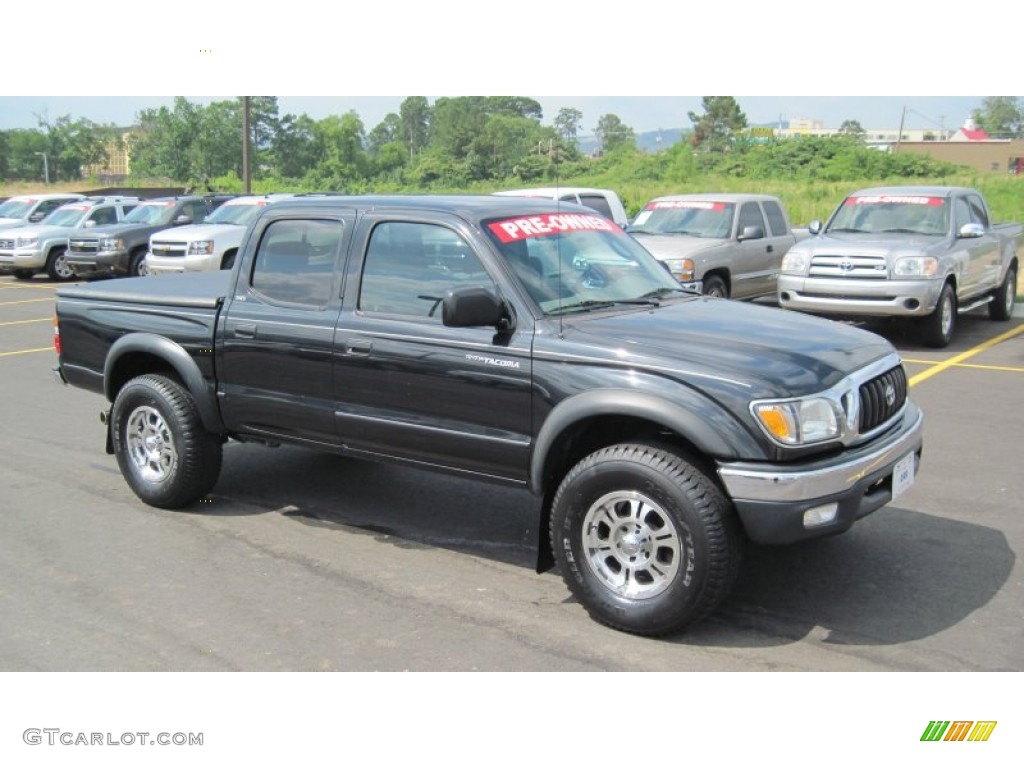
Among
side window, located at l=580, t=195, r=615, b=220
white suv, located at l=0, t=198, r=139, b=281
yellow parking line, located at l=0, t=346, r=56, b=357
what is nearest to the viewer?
yellow parking line, located at l=0, t=346, r=56, b=357

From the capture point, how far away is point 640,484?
14.5ft

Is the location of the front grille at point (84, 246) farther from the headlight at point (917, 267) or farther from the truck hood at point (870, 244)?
the headlight at point (917, 267)

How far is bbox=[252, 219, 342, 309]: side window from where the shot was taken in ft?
18.6

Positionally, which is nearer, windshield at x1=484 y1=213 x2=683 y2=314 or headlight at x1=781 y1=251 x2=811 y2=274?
windshield at x1=484 y1=213 x2=683 y2=314

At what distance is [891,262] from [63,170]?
154 feet

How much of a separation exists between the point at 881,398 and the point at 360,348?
2.54 metres

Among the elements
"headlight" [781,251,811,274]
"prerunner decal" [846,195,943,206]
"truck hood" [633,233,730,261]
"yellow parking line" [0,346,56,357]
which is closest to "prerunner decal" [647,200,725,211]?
"truck hood" [633,233,730,261]

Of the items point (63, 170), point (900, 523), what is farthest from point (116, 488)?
point (63, 170)

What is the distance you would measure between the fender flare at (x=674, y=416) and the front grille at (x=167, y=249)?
14726mm

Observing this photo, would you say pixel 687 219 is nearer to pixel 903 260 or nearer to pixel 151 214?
pixel 903 260

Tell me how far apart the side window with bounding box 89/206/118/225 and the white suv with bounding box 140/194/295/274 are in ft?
16.5

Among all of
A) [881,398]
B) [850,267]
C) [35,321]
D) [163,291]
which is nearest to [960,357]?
[850,267]

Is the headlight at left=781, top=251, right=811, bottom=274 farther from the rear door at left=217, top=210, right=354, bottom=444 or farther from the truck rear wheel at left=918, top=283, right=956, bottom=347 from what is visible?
the rear door at left=217, top=210, right=354, bottom=444

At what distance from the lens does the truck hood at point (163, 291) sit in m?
6.20
